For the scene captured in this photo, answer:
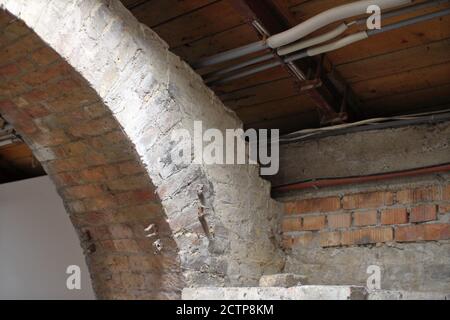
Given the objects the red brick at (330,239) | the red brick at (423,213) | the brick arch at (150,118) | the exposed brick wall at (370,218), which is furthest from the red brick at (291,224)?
the red brick at (423,213)

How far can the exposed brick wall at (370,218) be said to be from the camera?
1.92 m

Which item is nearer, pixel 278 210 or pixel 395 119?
pixel 395 119

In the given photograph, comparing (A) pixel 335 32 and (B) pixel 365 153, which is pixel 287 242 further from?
(A) pixel 335 32

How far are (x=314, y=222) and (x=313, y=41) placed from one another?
764 millimetres

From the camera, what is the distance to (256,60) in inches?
73.9

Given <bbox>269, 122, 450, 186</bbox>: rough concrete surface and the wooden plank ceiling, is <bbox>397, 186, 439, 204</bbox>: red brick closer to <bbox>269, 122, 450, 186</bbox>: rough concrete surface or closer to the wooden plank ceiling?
<bbox>269, 122, 450, 186</bbox>: rough concrete surface

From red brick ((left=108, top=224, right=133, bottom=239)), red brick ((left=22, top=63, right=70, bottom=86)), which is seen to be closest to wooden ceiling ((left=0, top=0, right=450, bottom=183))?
red brick ((left=22, top=63, right=70, bottom=86))

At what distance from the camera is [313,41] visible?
5.73 ft

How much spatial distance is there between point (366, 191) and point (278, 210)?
1.21 feet

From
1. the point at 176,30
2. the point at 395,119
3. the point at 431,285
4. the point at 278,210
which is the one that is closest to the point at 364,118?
the point at 395,119

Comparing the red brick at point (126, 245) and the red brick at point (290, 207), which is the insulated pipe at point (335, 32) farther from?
the red brick at point (126, 245)

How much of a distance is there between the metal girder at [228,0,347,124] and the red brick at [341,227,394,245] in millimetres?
434

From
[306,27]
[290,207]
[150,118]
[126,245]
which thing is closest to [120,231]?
[126,245]
